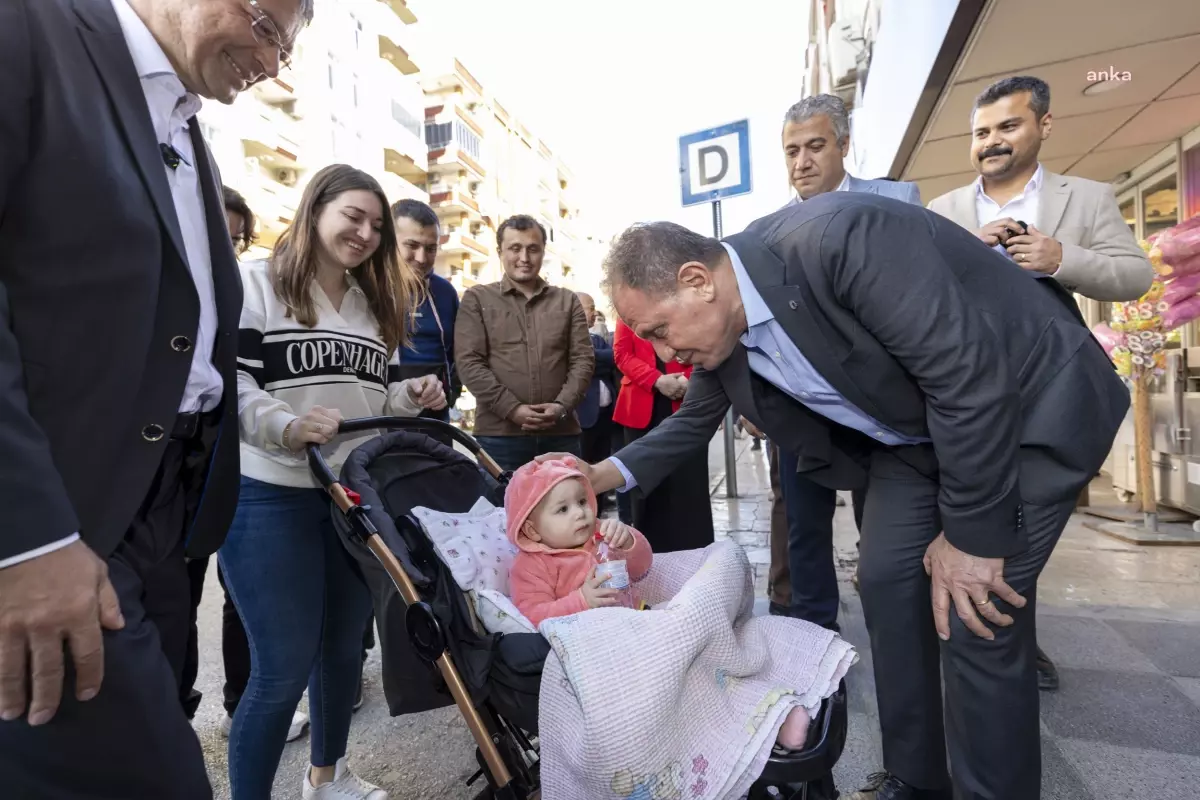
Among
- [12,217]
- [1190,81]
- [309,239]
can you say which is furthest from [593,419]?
[1190,81]

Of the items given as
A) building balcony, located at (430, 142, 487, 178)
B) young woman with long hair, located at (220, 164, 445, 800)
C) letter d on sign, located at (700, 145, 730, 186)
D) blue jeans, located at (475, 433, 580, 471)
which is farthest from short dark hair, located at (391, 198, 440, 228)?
building balcony, located at (430, 142, 487, 178)

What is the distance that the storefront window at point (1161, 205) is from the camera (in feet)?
17.9

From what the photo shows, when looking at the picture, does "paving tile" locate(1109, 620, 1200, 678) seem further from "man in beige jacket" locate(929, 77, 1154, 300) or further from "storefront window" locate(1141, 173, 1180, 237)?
"storefront window" locate(1141, 173, 1180, 237)

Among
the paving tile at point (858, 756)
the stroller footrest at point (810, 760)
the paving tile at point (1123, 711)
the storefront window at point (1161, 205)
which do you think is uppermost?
the storefront window at point (1161, 205)

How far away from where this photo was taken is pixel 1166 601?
132 inches

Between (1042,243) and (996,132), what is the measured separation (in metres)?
0.65

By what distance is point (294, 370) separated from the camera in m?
1.86

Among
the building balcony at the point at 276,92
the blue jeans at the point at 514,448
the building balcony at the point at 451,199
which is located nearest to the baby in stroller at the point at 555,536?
the blue jeans at the point at 514,448

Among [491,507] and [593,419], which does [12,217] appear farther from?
[593,419]

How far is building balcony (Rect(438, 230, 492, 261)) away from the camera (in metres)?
30.1

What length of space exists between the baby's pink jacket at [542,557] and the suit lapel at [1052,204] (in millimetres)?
1883

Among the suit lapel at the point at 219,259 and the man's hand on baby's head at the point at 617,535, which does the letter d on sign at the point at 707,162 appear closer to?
the man's hand on baby's head at the point at 617,535

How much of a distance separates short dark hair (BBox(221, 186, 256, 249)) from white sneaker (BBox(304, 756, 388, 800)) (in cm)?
225

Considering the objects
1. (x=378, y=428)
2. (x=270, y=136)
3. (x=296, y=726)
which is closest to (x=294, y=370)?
(x=378, y=428)
